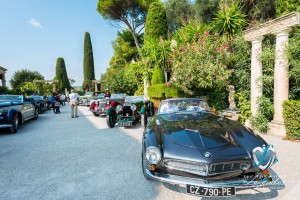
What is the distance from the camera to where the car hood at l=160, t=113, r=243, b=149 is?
2.48m

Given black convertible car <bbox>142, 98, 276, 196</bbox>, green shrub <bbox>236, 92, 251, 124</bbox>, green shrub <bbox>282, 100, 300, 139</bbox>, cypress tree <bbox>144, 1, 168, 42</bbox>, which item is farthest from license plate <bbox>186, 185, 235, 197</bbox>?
cypress tree <bbox>144, 1, 168, 42</bbox>

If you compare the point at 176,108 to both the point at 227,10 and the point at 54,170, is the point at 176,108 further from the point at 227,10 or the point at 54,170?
the point at 227,10

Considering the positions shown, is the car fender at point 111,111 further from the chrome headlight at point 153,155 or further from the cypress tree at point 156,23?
the cypress tree at point 156,23

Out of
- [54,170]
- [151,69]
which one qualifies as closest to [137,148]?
[54,170]

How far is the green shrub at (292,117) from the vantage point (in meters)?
4.87

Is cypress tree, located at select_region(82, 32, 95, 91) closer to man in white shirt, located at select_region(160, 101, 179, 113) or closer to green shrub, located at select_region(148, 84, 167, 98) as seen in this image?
green shrub, located at select_region(148, 84, 167, 98)

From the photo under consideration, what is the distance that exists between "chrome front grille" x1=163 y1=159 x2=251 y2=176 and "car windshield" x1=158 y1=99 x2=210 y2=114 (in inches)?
76.2

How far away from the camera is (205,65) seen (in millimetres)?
7277

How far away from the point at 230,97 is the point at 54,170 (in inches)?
256

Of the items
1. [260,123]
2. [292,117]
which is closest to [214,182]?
[292,117]

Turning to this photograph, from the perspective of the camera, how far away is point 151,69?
14.4 metres

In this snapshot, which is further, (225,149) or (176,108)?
(176,108)

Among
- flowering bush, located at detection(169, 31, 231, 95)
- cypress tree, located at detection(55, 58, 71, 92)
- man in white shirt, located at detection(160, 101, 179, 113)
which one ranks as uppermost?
cypress tree, located at detection(55, 58, 71, 92)

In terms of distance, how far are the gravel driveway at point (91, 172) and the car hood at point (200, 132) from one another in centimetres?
72
